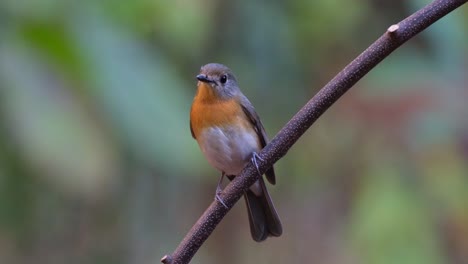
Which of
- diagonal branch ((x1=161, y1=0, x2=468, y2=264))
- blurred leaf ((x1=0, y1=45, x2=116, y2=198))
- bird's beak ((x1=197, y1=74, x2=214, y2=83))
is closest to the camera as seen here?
diagonal branch ((x1=161, y1=0, x2=468, y2=264))

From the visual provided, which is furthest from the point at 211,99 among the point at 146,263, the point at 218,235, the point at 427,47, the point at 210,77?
the point at 146,263

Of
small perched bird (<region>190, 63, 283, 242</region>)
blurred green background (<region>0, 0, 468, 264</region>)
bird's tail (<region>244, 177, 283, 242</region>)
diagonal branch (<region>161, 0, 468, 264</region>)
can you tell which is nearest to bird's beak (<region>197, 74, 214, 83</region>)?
small perched bird (<region>190, 63, 283, 242</region>)

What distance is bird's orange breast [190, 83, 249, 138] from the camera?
9.58ft

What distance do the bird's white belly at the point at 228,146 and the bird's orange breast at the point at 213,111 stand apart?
0.03 m

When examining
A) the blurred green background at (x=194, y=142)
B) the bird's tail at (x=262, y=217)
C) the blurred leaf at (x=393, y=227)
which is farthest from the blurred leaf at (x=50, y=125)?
the blurred leaf at (x=393, y=227)

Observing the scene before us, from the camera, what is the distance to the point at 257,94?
12.5ft

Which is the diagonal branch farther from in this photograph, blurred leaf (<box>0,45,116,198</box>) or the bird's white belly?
the bird's white belly

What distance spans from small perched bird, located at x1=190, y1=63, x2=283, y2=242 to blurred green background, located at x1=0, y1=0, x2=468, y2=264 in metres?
0.07

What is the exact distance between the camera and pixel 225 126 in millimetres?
2928

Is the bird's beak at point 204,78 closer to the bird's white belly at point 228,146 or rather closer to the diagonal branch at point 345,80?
the bird's white belly at point 228,146

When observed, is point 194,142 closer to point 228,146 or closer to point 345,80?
point 228,146

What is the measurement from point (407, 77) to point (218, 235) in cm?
145

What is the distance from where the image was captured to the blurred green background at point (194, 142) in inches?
83.0

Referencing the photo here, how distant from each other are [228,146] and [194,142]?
186mm
